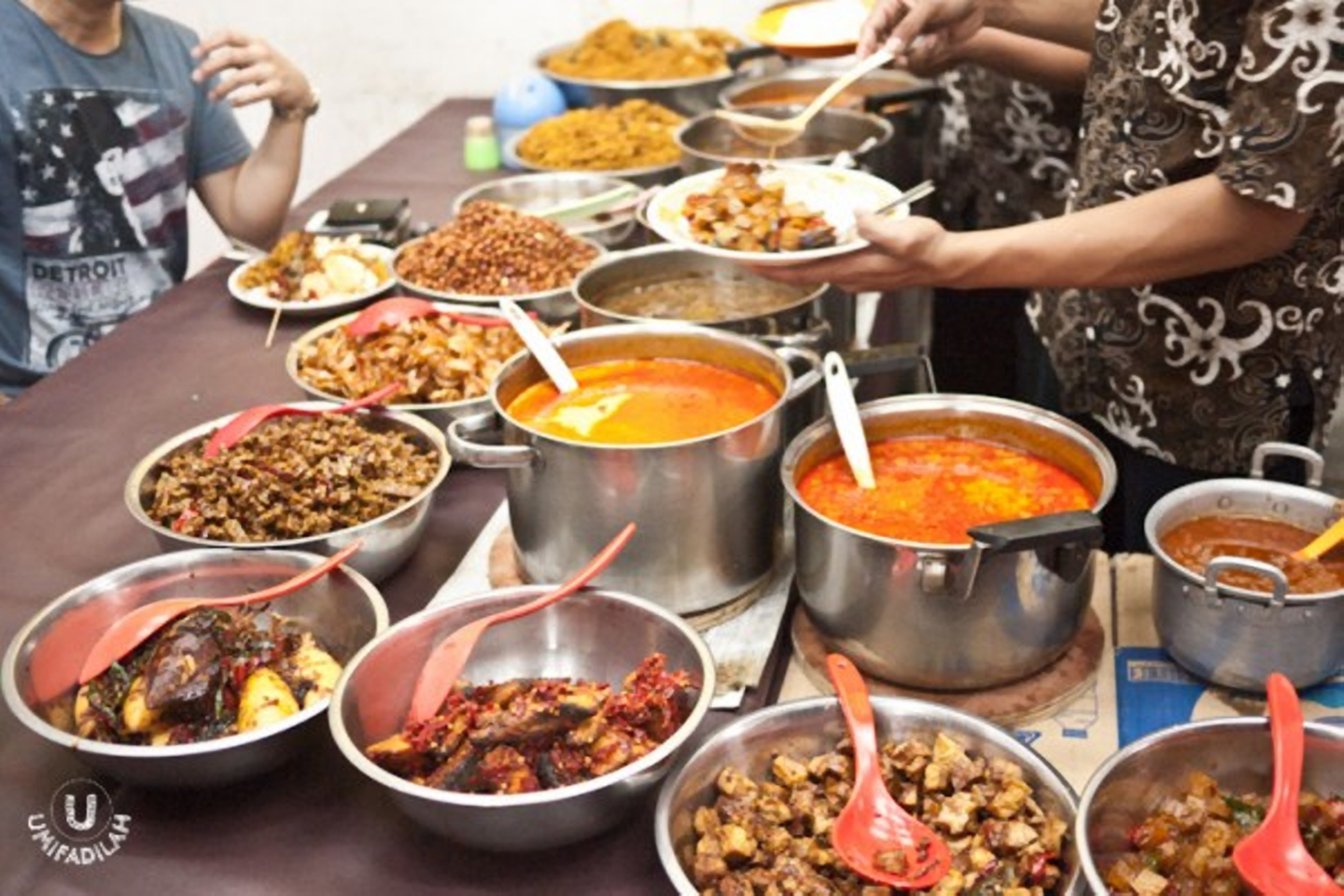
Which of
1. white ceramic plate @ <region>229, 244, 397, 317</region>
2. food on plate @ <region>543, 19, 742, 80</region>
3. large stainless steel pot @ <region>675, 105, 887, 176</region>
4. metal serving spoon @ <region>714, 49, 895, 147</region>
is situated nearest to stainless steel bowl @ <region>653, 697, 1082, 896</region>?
metal serving spoon @ <region>714, 49, 895, 147</region>

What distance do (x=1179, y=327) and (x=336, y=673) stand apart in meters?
1.41

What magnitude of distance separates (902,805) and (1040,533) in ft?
1.07

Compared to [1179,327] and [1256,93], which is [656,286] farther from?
[1256,93]

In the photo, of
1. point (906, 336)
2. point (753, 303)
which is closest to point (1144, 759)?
point (753, 303)

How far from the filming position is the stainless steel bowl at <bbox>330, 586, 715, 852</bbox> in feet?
3.93

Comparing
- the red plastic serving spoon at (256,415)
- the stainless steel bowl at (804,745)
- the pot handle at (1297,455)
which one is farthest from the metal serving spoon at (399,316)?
the pot handle at (1297,455)

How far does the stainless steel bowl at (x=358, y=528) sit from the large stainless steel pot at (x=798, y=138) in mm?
1379

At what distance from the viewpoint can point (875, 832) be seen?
4.17 ft

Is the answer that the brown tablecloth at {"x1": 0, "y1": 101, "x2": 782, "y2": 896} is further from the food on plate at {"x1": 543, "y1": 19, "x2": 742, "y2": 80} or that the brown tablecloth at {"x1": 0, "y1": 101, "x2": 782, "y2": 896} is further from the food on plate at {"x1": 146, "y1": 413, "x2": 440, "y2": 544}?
the food on plate at {"x1": 543, "y1": 19, "x2": 742, "y2": 80}

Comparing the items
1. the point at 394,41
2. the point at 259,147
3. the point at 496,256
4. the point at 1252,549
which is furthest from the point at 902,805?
the point at 394,41

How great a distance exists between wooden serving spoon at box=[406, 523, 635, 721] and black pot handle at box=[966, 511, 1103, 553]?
436 millimetres

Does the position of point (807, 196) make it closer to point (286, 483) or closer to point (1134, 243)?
point (1134, 243)

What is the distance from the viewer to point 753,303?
88.9 inches

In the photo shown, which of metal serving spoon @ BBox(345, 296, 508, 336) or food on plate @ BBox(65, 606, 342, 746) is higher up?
metal serving spoon @ BBox(345, 296, 508, 336)
